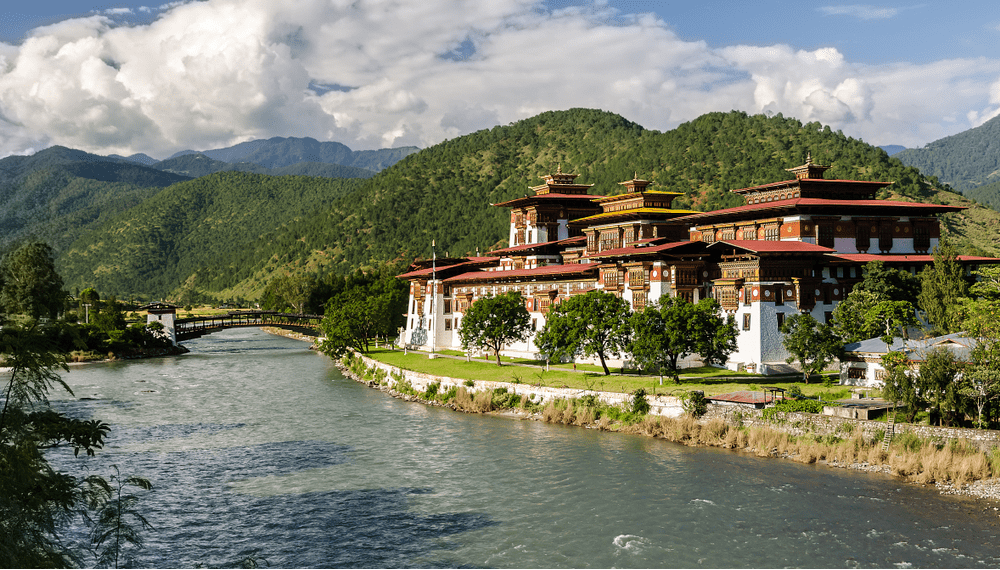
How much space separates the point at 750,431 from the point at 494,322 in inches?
1412

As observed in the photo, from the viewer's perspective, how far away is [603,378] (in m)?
62.4

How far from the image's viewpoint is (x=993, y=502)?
115ft

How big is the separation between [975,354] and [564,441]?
2440cm

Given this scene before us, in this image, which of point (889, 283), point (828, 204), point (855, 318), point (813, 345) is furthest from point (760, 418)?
point (828, 204)

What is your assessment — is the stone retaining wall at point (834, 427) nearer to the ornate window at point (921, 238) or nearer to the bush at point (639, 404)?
the bush at point (639, 404)

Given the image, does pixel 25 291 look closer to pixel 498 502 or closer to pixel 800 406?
pixel 498 502

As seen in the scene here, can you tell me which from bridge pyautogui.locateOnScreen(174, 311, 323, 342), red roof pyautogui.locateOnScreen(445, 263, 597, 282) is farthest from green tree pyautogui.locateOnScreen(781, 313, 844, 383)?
bridge pyautogui.locateOnScreen(174, 311, 323, 342)

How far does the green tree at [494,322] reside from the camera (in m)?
78.4

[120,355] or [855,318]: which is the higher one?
[855,318]

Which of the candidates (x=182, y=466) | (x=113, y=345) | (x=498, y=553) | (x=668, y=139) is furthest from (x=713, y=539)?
(x=668, y=139)

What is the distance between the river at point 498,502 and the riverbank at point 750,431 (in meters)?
→ 1.40

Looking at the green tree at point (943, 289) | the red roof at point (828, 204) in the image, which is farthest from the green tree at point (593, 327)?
the green tree at point (943, 289)

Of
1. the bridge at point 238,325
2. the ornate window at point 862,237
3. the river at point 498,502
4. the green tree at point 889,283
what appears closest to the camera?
the river at point 498,502

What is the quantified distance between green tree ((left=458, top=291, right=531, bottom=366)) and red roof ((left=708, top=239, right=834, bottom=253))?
2264 cm
